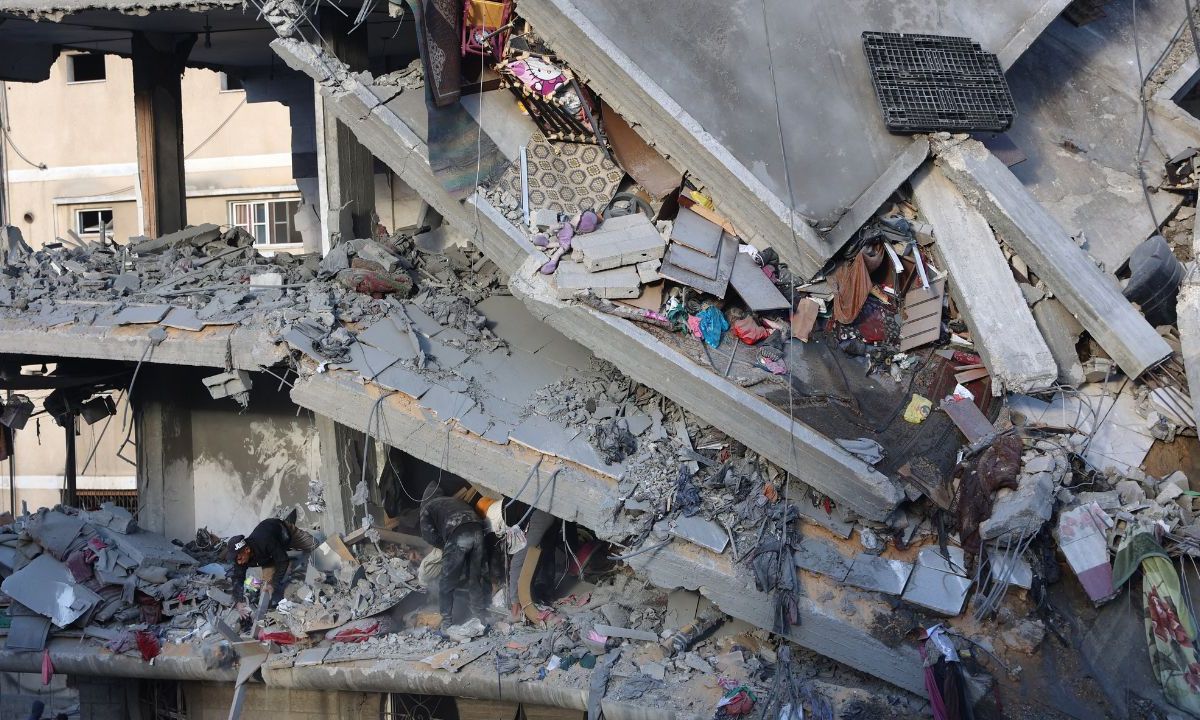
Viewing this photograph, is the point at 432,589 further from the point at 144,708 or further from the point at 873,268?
the point at 873,268

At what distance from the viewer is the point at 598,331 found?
32.5 feet

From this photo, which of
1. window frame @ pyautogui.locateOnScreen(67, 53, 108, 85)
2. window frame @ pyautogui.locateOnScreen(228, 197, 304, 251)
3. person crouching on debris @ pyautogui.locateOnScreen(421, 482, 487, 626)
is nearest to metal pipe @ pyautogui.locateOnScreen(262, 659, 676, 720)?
person crouching on debris @ pyautogui.locateOnScreen(421, 482, 487, 626)

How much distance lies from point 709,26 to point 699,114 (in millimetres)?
990

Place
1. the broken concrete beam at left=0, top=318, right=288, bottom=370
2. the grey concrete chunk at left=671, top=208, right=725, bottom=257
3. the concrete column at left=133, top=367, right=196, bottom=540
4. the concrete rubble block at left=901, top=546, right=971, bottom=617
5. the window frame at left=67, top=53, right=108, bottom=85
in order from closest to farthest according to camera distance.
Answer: the concrete rubble block at left=901, top=546, right=971, bottom=617 < the grey concrete chunk at left=671, top=208, right=725, bottom=257 < the broken concrete beam at left=0, top=318, right=288, bottom=370 < the concrete column at left=133, top=367, right=196, bottom=540 < the window frame at left=67, top=53, right=108, bottom=85

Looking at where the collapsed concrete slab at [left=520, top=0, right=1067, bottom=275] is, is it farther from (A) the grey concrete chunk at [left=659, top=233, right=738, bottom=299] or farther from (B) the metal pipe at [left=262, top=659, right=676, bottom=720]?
(B) the metal pipe at [left=262, top=659, right=676, bottom=720]

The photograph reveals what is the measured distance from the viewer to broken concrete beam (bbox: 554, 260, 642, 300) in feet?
32.8

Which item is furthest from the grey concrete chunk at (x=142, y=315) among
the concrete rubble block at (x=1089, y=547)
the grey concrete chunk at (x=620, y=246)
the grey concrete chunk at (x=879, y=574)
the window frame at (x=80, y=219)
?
the window frame at (x=80, y=219)

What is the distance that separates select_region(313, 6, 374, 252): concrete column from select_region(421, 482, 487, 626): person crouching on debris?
3400 mm

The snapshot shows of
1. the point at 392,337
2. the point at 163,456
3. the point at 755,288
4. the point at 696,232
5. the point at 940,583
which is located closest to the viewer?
the point at 940,583

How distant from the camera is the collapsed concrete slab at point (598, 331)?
9.24 m

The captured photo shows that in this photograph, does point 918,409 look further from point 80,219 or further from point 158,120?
point 80,219

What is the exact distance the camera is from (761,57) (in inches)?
422

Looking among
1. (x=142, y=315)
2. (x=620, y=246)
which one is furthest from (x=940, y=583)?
(x=142, y=315)

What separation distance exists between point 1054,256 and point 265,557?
27.0 feet
